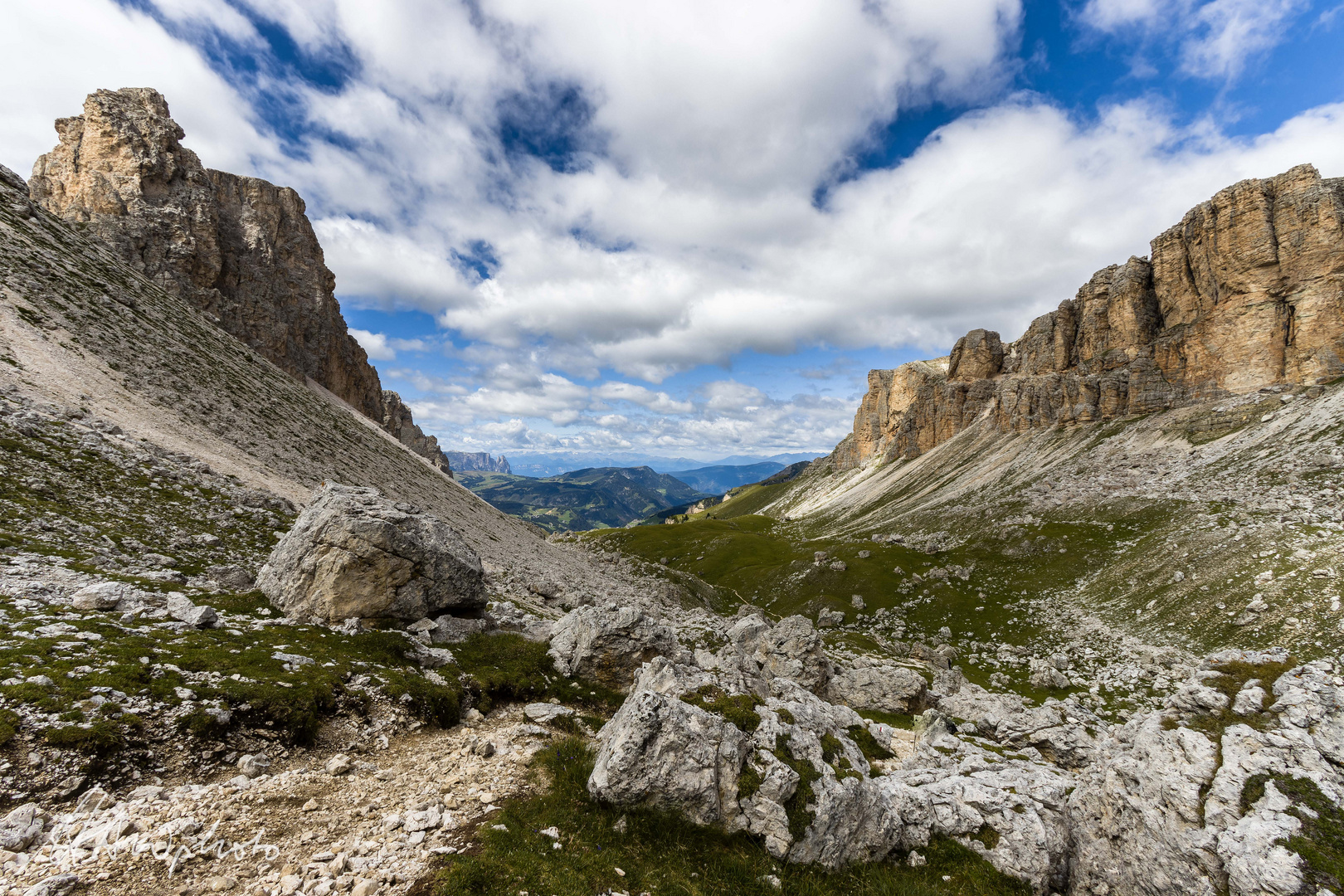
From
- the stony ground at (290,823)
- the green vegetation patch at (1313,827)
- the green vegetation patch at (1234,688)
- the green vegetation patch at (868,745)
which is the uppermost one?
the green vegetation patch at (1234,688)

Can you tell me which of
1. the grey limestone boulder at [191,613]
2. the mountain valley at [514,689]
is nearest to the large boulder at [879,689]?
the mountain valley at [514,689]

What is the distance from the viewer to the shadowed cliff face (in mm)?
104688

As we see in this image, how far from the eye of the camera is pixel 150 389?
155 feet

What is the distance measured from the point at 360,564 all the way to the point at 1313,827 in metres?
33.5

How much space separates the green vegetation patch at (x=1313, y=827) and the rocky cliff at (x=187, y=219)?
130 m

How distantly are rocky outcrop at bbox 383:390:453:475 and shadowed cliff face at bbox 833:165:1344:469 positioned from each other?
19467 cm

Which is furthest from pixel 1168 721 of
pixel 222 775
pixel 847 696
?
pixel 222 775

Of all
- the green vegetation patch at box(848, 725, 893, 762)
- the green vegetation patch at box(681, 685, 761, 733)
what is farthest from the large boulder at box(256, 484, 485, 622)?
the green vegetation patch at box(848, 725, 893, 762)

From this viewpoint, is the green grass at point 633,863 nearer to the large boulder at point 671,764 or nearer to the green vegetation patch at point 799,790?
the large boulder at point 671,764

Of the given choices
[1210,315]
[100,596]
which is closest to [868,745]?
[100,596]

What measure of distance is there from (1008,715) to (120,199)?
147m

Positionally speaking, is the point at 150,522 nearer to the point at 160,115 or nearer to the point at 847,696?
the point at 847,696

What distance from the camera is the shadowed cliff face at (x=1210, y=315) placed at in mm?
104688

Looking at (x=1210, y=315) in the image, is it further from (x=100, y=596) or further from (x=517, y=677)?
(x=100, y=596)
